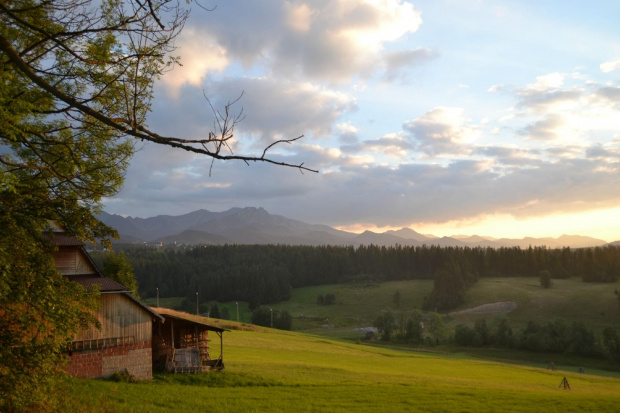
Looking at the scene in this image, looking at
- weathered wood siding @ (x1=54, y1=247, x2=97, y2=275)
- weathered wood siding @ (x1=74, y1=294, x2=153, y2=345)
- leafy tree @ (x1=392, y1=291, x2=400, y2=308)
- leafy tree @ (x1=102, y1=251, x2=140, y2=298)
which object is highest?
weathered wood siding @ (x1=54, y1=247, x2=97, y2=275)

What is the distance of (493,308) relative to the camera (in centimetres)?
12888

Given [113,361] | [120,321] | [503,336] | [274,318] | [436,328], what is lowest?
[503,336]

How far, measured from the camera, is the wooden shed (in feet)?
109

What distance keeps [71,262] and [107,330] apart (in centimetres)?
492

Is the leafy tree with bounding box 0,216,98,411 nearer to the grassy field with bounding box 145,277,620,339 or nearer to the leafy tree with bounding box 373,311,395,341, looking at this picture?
the leafy tree with bounding box 373,311,395,341

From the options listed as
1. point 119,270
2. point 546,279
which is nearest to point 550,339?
point 546,279

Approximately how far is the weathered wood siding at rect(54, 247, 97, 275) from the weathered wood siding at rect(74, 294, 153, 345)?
2767mm

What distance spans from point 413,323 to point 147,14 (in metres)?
101

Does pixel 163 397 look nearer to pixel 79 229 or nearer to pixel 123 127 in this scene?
pixel 79 229

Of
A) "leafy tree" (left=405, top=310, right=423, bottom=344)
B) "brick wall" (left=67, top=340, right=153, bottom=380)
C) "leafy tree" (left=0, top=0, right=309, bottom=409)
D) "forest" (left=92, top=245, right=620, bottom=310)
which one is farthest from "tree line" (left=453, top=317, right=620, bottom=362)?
"leafy tree" (left=0, top=0, right=309, bottom=409)

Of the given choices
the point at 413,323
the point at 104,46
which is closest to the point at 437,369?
the point at 104,46

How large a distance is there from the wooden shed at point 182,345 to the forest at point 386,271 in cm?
12033

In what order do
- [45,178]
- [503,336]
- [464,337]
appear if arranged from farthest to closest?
[464,337] → [503,336] → [45,178]

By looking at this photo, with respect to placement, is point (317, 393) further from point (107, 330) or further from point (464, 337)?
point (464, 337)
